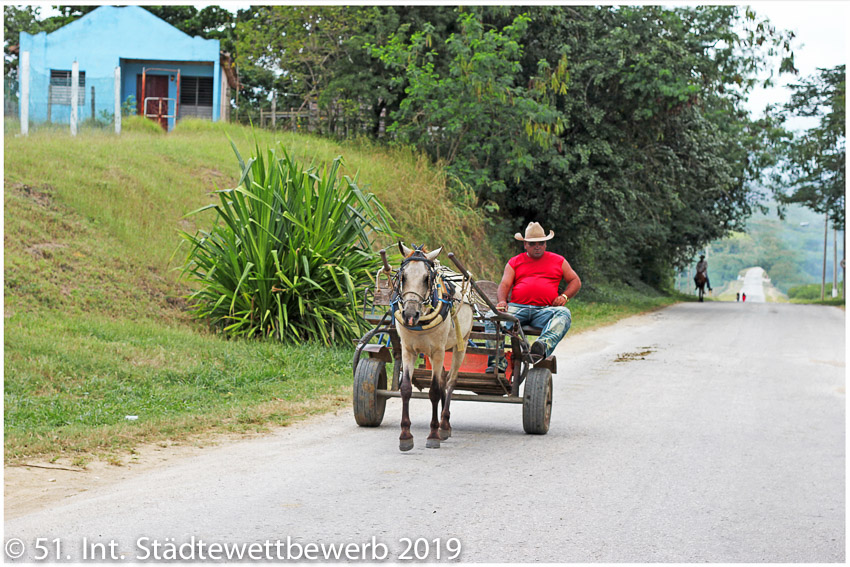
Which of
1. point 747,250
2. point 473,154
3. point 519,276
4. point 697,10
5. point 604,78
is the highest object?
point 697,10

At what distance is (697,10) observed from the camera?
27531 millimetres

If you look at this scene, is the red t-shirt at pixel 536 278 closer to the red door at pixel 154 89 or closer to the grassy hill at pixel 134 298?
the grassy hill at pixel 134 298

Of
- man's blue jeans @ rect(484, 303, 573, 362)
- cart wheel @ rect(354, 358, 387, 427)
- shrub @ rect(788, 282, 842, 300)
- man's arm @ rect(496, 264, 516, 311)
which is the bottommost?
shrub @ rect(788, 282, 842, 300)

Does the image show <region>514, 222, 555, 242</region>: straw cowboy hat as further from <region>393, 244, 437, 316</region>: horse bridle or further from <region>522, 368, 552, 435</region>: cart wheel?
<region>393, 244, 437, 316</region>: horse bridle

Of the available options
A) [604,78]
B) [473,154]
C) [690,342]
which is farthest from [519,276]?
[604,78]

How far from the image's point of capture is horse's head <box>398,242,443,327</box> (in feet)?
22.5

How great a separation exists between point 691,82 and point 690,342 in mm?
9551

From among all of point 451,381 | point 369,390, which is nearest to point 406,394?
point 451,381

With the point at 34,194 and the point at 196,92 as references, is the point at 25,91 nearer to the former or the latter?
the point at 34,194

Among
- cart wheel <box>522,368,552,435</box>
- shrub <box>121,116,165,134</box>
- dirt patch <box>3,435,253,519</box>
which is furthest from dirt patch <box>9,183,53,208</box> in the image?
cart wheel <box>522,368,552,435</box>

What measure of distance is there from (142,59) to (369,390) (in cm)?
3102

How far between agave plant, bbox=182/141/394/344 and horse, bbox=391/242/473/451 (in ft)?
18.3

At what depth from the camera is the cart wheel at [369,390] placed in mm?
8578

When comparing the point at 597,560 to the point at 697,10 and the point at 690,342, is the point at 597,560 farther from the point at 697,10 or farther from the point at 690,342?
the point at 697,10
